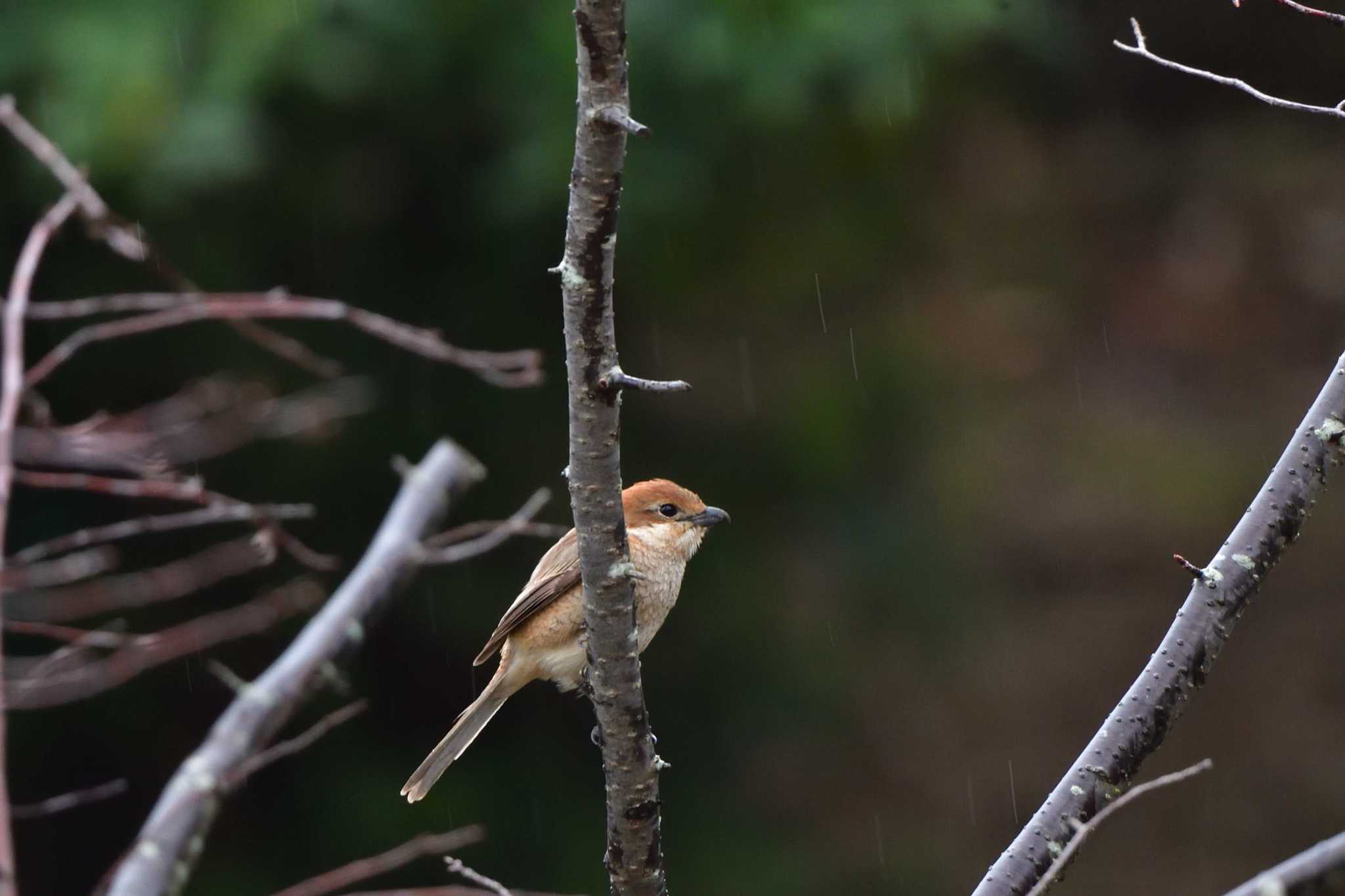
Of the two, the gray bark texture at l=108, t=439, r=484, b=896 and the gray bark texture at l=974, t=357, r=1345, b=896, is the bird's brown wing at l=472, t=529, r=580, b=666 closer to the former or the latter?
the gray bark texture at l=108, t=439, r=484, b=896

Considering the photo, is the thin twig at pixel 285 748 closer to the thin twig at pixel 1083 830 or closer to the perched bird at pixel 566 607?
the perched bird at pixel 566 607

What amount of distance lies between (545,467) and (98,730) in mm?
1989

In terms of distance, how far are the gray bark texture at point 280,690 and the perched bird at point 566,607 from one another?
13.0 inches

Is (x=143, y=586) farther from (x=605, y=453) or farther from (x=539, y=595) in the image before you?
(x=605, y=453)

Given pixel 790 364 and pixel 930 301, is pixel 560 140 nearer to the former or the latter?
pixel 790 364

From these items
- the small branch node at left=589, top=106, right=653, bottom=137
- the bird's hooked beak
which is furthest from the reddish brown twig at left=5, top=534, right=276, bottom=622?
the small branch node at left=589, top=106, right=653, bottom=137

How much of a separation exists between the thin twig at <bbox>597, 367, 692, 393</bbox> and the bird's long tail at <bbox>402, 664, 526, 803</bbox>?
2.02 metres

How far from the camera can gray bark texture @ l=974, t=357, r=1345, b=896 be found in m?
2.47

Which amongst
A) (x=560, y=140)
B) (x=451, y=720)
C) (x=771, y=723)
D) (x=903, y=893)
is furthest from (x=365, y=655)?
(x=903, y=893)

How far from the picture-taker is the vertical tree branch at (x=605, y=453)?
1.82 metres

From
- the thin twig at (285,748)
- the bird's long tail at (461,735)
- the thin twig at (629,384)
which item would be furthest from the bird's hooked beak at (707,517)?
the thin twig at (629,384)

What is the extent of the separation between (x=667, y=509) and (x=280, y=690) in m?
1.11

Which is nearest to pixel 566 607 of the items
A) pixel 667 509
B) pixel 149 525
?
pixel 667 509

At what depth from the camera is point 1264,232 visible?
396 inches
